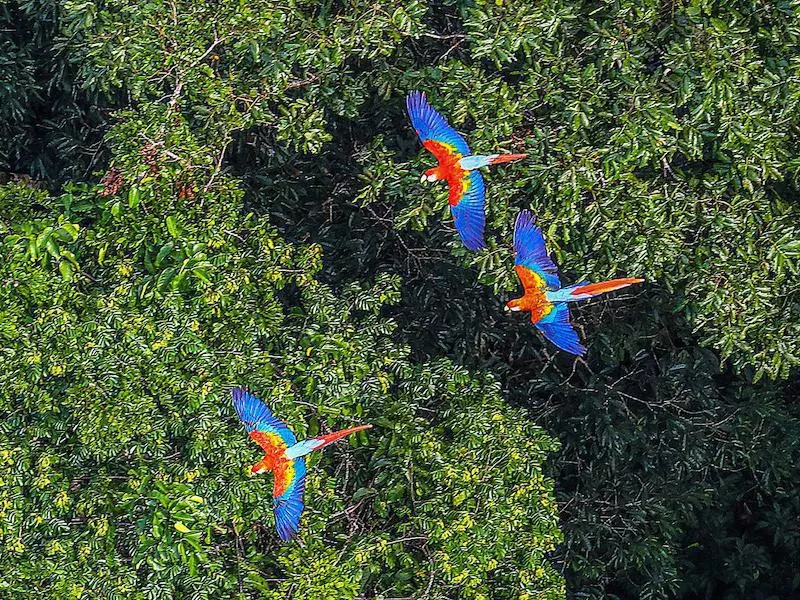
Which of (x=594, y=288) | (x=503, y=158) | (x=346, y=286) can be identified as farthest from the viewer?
(x=346, y=286)

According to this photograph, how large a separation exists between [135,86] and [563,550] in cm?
307

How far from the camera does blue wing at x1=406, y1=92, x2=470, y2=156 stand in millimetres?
3158

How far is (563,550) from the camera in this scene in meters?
4.76

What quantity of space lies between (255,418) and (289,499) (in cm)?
28

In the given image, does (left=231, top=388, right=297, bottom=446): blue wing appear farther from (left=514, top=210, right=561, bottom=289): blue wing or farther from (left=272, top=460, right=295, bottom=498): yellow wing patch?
(left=514, top=210, right=561, bottom=289): blue wing

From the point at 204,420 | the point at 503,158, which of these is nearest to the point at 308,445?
the point at 204,420

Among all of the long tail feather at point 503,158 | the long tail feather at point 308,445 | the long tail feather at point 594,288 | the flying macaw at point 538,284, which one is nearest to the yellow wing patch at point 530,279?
the flying macaw at point 538,284

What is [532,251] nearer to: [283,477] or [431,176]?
[431,176]

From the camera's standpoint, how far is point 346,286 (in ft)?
12.0

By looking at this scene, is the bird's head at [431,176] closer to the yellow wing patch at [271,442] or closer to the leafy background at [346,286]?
the leafy background at [346,286]

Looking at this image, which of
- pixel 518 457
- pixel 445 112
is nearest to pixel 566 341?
pixel 518 457

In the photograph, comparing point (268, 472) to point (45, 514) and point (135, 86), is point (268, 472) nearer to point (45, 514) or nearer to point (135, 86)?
point (45, 514)

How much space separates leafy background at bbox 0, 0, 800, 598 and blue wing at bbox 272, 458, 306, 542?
0.31ft

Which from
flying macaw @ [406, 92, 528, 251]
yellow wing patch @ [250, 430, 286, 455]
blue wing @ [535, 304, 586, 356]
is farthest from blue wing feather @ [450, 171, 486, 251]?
yellow wing patch @ [250, 430, 286, 455]
